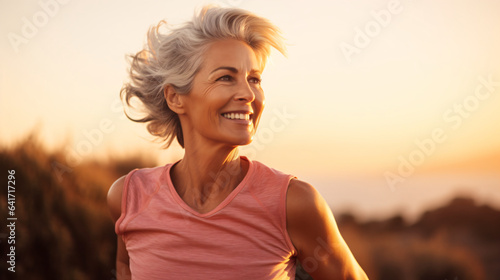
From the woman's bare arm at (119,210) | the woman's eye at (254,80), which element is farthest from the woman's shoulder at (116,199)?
the woman's eye at (254,80)

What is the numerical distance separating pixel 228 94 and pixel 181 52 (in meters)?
0.30

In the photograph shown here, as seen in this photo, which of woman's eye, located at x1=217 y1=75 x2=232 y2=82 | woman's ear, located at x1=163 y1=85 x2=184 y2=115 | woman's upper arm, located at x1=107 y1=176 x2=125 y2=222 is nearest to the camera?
woman's eye, located at x1=217 y1=75 x2=232 y2=82

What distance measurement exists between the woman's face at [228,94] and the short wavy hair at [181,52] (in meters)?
0.05

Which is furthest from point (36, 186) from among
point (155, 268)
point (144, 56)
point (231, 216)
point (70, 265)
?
point (231, 216)

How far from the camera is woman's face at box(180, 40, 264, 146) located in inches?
68.4

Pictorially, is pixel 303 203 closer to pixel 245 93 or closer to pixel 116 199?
pixel 245 93

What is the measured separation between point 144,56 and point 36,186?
1809 millimetres

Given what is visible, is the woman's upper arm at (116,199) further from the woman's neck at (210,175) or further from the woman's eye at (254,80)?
the woman's eye at (254,80)

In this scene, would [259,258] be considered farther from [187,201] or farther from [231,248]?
[187,201]

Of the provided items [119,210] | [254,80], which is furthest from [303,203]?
[119,210]

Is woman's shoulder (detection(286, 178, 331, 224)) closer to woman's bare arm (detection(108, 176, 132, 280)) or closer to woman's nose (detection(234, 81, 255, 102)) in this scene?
woman's nose (detection(234, 81, 255, 102))

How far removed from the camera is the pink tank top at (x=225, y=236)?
1.67 meters

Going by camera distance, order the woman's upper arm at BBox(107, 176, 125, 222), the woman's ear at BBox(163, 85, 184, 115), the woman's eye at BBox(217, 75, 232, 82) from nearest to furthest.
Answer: the woman's eye at BBox(217, 75, 232, 82) → the woman's ear at BBox(163, 85, 184, 115) → the woman's upper arm at BBox(107, 176, 125, 222)

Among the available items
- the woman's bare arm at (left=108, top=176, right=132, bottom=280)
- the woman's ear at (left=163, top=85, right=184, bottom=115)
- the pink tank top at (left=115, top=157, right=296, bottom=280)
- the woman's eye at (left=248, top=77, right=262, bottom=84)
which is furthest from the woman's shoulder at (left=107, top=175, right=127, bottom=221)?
the woman's eye at (left=248, top=77, right=262, bottom=84)
